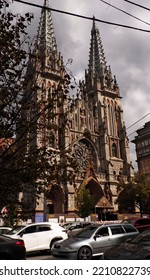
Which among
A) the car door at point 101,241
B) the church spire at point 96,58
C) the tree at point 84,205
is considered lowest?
the car door at point 101,241

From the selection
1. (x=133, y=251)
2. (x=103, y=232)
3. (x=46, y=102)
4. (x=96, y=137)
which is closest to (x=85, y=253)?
(x=103, y=232)

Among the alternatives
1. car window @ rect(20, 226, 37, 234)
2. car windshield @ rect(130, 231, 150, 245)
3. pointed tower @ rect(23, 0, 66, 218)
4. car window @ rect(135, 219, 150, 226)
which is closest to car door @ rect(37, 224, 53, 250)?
car window @ rect(20, 226, 37, 234)

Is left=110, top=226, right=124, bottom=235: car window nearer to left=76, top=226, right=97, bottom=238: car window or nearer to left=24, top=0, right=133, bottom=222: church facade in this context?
left=76, top=226, right=97, bottom=238: car window

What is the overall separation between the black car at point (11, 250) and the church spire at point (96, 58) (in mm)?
54460

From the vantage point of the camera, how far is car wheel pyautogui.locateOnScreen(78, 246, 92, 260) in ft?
33.5

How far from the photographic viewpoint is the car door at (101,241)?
35.1ft

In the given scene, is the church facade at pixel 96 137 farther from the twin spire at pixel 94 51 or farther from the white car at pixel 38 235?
the white car at pixel 38 235

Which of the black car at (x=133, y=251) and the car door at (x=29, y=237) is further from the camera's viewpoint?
the car door at (x=29, y=237)

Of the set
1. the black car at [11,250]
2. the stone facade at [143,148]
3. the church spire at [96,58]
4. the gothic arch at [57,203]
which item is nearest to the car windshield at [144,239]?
the black car at [11,250]

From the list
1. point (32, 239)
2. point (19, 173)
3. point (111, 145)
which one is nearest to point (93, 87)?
point (111, 145)

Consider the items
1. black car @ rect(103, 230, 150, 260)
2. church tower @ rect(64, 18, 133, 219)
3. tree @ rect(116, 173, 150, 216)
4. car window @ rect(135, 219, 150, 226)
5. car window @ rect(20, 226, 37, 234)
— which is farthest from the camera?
church tower @ rect(64, 18, 133, 219)

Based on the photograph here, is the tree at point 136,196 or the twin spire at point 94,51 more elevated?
the twin spire at point 94,51

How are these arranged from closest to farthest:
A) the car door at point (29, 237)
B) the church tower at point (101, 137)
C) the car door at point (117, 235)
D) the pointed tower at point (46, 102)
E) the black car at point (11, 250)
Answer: the black car at point (11, 250)
the pointed tower at point (46, 102)
the car door at point (117, 235)
the car door at point (29, 237)
the church tower at point (101, 137)

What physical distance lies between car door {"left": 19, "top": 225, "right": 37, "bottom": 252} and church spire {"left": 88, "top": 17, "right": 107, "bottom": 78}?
1958 inches
